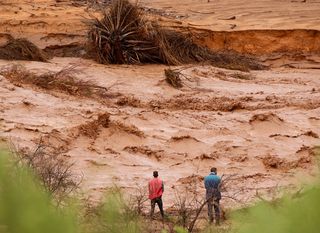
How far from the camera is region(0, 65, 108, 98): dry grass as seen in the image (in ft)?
50.3

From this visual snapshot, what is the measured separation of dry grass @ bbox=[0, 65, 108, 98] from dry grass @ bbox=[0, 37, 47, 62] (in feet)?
4.92

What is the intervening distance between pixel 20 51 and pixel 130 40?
8.89ft

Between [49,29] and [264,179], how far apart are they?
10.1 metres

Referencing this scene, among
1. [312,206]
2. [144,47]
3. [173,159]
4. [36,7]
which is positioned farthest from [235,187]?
[36,7]

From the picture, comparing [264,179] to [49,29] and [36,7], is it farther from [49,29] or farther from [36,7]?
[36,7]

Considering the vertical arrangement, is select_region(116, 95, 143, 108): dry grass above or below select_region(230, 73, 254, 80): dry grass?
above

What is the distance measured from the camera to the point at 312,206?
1.13 metres

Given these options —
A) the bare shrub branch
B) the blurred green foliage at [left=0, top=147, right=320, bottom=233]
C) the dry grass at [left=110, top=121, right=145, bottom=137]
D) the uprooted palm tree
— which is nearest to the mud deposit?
the dry grass at [left=110, top=121, right=145, bottom=137]

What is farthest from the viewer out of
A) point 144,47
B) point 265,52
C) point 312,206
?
point 265,52

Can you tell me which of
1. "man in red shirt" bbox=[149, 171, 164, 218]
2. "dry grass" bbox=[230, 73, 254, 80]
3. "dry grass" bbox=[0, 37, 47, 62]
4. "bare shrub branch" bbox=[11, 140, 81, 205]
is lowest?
"dry grass" bbox=[230, 73, 254, 80]

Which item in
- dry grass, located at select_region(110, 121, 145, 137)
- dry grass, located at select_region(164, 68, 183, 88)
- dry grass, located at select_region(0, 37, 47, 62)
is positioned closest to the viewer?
dry grass, located at select_region(110, 121, 145, 137)

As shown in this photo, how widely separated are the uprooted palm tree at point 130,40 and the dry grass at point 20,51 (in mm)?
1561

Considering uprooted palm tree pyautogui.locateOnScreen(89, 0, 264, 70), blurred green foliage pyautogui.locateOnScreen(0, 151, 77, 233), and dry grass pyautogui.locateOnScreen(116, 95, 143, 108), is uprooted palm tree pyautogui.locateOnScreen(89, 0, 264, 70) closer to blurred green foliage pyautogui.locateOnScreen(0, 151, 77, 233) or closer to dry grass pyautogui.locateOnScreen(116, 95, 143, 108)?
dry grass pyautogui.locateOnScreen(116, 95, 143, 108)

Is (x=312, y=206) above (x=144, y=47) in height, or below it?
above
